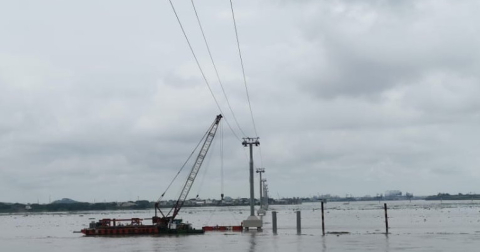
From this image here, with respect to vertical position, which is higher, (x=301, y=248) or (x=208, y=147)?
(x=208, y=147)

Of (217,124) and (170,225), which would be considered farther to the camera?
(217,124)

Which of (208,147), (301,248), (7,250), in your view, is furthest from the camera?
(208,147)

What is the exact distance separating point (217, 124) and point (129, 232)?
1153 inches

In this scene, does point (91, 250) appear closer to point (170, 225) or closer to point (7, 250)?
point (7, 250)

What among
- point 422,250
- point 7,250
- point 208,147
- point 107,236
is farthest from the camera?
point 208,147

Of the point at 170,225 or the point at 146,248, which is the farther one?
the point at 170,225

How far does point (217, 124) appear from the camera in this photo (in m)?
120

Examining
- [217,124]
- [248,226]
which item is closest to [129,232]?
[248,226]

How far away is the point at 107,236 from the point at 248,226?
23257 millimetres

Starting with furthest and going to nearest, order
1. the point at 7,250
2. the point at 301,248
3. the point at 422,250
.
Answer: the point at 7,250 < the point at 301,248 < the point at 422,250

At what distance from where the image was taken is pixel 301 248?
62.2 m

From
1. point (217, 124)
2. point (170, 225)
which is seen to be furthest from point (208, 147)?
point (170, 225)

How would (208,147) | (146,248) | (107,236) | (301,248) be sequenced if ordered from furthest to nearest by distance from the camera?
(208,147) → (107,236) → (146,248) → (301,248)

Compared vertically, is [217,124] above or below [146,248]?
above
